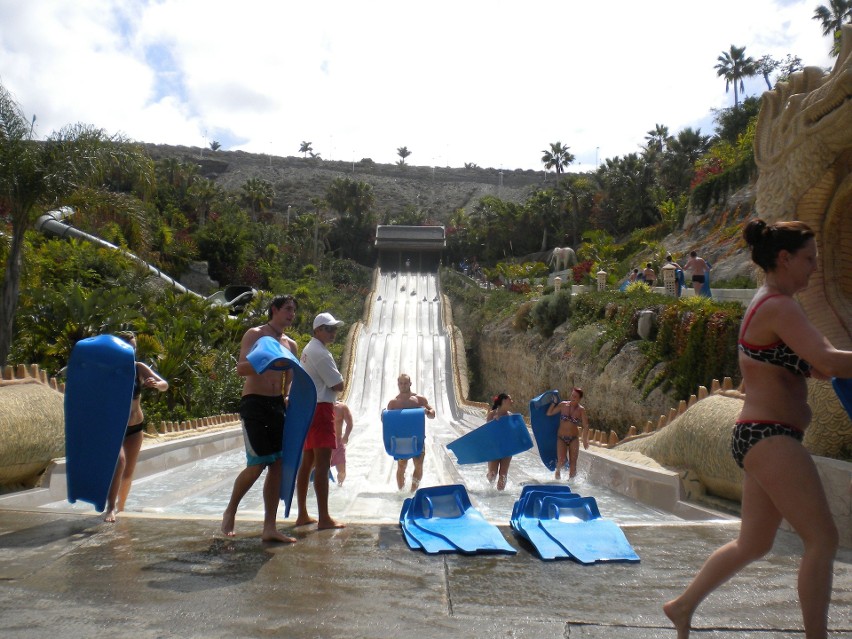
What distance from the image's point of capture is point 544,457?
10.8 metres

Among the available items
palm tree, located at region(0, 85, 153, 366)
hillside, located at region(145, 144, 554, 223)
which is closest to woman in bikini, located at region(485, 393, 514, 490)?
palm tree, located at region(0, 85, 153, 366)

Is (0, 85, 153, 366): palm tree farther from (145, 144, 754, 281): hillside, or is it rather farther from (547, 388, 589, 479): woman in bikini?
(145, 144, 754, 281): hillside

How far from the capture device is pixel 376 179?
8669cm

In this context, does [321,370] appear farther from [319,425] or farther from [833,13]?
[833,13]

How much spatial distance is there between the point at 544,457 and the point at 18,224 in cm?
952

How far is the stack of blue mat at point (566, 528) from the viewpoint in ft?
14.7

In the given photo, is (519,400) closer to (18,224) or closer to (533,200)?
(18,224)

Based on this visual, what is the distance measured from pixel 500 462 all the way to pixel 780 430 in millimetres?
6829

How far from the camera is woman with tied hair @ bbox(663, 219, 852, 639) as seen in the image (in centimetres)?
272

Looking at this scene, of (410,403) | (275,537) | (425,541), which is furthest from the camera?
(410,403)

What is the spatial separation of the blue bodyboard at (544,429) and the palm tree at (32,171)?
8457 millimetres

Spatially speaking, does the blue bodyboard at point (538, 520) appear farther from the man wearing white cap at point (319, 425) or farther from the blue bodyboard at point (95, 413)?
the blue bodyboard at point (95, 413)

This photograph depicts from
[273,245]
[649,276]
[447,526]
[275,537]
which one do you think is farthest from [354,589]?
[273,245]

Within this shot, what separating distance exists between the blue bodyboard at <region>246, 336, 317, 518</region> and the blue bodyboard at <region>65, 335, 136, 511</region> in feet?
3.86
